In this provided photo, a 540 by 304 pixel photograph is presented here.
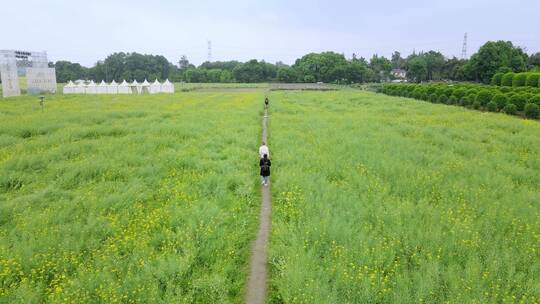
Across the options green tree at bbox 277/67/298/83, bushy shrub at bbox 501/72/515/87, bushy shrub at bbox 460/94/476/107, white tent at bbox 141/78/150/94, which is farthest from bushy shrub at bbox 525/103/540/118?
green tree at bbox 277/67/298/83

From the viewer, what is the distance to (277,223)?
771 cm

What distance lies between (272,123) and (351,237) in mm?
16565

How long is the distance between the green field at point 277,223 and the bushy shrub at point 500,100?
21.0 metres

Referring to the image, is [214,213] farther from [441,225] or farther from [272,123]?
[272,123]

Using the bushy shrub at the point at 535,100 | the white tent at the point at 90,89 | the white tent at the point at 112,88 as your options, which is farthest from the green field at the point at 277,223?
the white tent at the point at 112,88

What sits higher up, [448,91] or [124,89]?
[124,89]

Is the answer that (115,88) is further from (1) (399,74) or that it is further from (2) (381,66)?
(1) (399,74)

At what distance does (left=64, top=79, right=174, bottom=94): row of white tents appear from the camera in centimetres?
5431

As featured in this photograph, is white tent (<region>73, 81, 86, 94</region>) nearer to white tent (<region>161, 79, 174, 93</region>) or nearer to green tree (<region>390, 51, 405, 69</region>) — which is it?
white tent (<region>161, 79, 174, 93</region>)

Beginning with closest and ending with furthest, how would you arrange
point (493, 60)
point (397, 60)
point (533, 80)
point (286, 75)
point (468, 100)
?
point (468, 100), point (533, 80), point (493, 60), point (286, 75), point (397, 60)

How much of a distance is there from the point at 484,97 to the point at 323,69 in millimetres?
72347

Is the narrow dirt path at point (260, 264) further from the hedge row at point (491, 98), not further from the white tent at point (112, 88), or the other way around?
the white tent at point (112, 88)

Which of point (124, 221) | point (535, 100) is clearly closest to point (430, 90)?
point (535, 100)

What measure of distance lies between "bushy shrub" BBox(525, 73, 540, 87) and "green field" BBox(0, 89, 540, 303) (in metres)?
40.0
